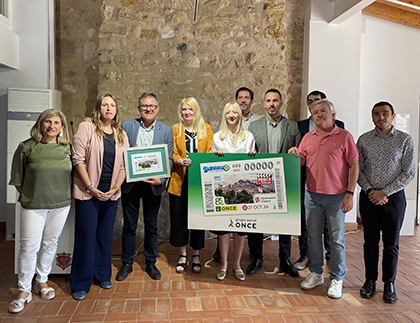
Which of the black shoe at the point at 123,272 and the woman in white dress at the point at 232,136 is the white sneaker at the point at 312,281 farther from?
the black shoe at the point at 123,272

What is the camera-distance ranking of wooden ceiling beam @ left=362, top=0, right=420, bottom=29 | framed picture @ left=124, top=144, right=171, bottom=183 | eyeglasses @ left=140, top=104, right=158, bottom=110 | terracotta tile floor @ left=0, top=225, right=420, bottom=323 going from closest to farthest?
→ 1. terracotta tile floor @ left=0, top=225, right=420, bottom=323
2. framed picture @ left=124, top=144, right=171, bottom=183
3. eyeglasses @ left=140, top=104, right=158, bottom=110
4. wooden ceiling beam @ left=362, top=0, right=420, bottom=29

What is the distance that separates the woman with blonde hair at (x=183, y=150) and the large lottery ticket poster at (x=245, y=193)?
26cm

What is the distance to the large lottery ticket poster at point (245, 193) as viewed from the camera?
119 inches

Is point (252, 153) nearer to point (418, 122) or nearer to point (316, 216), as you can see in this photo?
point (316, 216)

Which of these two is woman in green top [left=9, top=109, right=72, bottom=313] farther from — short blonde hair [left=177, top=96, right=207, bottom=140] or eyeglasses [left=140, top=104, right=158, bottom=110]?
short blonde hair [left=177, top=96, right=207, bottom=140]

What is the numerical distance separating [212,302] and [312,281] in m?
1.00

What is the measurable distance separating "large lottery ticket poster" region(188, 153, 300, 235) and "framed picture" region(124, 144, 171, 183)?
0.28 meters

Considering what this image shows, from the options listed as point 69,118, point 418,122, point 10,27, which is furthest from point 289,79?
point 10,27

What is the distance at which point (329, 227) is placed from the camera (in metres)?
3.05

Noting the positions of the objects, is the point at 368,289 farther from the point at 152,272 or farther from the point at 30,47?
the point at 30,47

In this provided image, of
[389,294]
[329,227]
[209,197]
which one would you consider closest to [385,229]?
[329,227]

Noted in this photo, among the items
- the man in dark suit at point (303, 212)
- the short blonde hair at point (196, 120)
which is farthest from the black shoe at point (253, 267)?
the short blonde hair at point (196, 120)

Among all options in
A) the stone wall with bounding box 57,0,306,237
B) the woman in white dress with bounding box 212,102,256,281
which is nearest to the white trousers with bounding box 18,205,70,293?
the woman in white dress with bounding box 212,102,256,281

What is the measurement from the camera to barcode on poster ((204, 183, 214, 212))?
10.3ft
